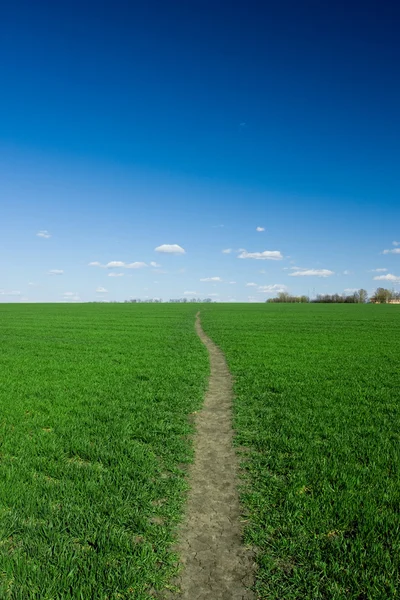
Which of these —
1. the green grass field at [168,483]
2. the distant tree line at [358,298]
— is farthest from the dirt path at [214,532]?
the distant tree line at [358,298]

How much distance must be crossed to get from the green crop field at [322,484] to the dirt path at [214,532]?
0.71 ft

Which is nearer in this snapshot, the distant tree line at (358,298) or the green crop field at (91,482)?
the green crop field at (91,482)

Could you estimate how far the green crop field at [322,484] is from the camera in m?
3.85

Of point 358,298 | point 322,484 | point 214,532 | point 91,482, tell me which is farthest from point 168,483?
point 358,298

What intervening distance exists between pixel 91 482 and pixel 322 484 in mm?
3633

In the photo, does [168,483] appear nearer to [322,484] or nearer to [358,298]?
[322,484]

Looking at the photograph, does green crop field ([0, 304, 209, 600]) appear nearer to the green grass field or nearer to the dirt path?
the green grass field

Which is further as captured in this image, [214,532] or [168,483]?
[168,483]

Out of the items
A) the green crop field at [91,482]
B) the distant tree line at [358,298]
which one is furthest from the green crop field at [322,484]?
the distant tree line at [358,298]

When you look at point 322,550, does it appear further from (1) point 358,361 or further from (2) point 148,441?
(1) point 358,361

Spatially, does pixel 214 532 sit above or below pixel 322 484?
below

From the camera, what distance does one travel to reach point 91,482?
5.57 m

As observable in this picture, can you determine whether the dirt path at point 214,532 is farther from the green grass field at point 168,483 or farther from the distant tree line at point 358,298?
the distant tree line at point 358,298

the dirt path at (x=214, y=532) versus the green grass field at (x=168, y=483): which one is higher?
the green grass field at (x=168, y=483)
